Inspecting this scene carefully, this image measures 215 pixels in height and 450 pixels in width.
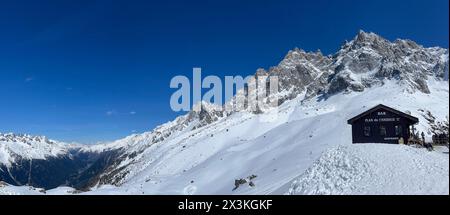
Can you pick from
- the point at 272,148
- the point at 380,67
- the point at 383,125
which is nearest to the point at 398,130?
the point at 383,125

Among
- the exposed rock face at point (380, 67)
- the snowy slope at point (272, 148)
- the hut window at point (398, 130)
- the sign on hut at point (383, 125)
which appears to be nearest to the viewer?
the sign on hut at point (383, 125)

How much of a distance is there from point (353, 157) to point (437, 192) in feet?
23.7

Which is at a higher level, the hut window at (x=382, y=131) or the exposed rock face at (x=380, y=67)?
the exposed rock face at (x=380, y=67)

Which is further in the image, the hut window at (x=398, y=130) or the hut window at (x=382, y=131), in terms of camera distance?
the hut window at (x=382, y=131)

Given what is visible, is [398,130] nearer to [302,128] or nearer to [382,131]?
[382,131]

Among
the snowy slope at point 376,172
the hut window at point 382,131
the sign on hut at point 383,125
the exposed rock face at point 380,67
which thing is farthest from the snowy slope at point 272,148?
the hut window at point 382,131

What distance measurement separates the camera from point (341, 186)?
2427 centimetres

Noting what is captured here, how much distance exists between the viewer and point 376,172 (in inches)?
968

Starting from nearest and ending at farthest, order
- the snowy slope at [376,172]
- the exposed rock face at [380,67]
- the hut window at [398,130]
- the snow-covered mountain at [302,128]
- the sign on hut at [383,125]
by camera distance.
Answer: the snowy slope at [376,172]
the sign on hut at [383,125]
the hut window at [398,130]
the snow-covered mountain at [302,128]
the exposed rock face at [380,67]

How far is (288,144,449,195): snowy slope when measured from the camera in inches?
876

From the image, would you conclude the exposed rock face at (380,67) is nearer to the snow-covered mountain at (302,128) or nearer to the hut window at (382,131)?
the snow-covered mountain at (302,128)

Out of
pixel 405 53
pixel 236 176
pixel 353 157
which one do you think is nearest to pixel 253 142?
pixel 236 176

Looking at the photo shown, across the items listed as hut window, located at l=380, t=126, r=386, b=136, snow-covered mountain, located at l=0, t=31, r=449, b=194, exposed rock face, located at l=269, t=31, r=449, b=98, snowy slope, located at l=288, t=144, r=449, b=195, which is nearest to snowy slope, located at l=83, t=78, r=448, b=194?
snow-covered mountain, located at l=0, t=31, r=449, b=194

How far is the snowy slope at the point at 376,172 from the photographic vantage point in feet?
73.0
